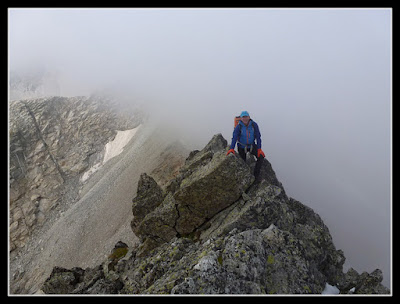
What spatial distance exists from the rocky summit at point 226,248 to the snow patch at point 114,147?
1490 inches

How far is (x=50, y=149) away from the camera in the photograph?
217 ft

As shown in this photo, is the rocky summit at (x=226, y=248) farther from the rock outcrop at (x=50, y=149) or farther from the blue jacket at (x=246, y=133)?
the rock outcrop at (x=50, y=149)

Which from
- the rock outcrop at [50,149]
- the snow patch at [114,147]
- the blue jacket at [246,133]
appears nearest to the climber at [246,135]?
the blue jacket at [246,133]

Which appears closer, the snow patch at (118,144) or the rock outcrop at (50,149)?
the rock outcrop at (50,149)

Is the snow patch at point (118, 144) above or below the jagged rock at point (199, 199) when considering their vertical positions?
below

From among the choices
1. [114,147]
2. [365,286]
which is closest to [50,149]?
[114,147]

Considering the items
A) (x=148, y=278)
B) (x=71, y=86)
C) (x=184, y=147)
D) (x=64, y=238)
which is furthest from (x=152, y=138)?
(x=71, y=86)

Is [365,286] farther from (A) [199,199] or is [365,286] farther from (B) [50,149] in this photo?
(B) [50,149]

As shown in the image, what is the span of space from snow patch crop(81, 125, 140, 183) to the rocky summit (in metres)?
37.8

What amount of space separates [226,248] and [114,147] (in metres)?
57.9

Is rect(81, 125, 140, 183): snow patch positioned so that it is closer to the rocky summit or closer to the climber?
the rocky summit

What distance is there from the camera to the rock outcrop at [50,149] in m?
56.2

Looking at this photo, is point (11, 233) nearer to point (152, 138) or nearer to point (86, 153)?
point (86, 153)

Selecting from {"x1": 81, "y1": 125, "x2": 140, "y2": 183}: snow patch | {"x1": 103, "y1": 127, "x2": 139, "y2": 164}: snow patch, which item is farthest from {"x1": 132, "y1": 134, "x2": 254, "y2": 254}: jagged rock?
{"x1": 103, "y1": 127, "x2": 139, "y2": 164}: snow patch
